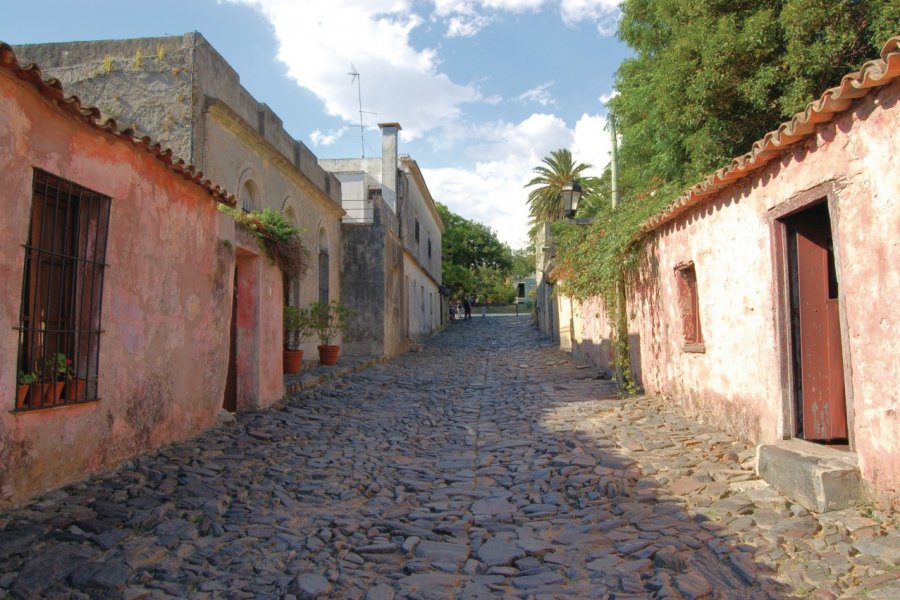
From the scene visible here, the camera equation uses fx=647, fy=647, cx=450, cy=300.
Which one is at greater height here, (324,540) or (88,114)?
(88,114)

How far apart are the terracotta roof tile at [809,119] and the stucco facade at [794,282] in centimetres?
2

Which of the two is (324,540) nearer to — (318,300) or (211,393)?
(211,393)

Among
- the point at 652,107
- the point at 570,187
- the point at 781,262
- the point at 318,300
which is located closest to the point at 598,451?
the point at 781,262

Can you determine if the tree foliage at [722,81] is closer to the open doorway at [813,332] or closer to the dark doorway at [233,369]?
the open doorway at [813,332]

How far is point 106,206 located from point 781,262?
19.2 ft

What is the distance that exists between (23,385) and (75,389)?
0.53m

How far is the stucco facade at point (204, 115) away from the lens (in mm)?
8773

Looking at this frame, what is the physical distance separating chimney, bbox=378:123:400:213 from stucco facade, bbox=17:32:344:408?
10.8m

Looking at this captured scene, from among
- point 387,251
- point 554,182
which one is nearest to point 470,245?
point 554,182

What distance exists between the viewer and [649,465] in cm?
608

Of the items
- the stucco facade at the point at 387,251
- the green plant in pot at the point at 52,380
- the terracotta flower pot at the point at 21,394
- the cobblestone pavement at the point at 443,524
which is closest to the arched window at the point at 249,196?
the cobblestone pavement at the point at 443,524

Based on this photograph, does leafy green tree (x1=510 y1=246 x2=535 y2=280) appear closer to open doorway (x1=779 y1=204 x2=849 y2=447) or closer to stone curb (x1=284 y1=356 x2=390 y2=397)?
stone curb (x1=284 y1=356 x2=390 y2=397)

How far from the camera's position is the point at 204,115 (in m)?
9.84

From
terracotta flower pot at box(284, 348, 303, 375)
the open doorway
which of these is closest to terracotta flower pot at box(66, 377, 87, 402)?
the open doorway
